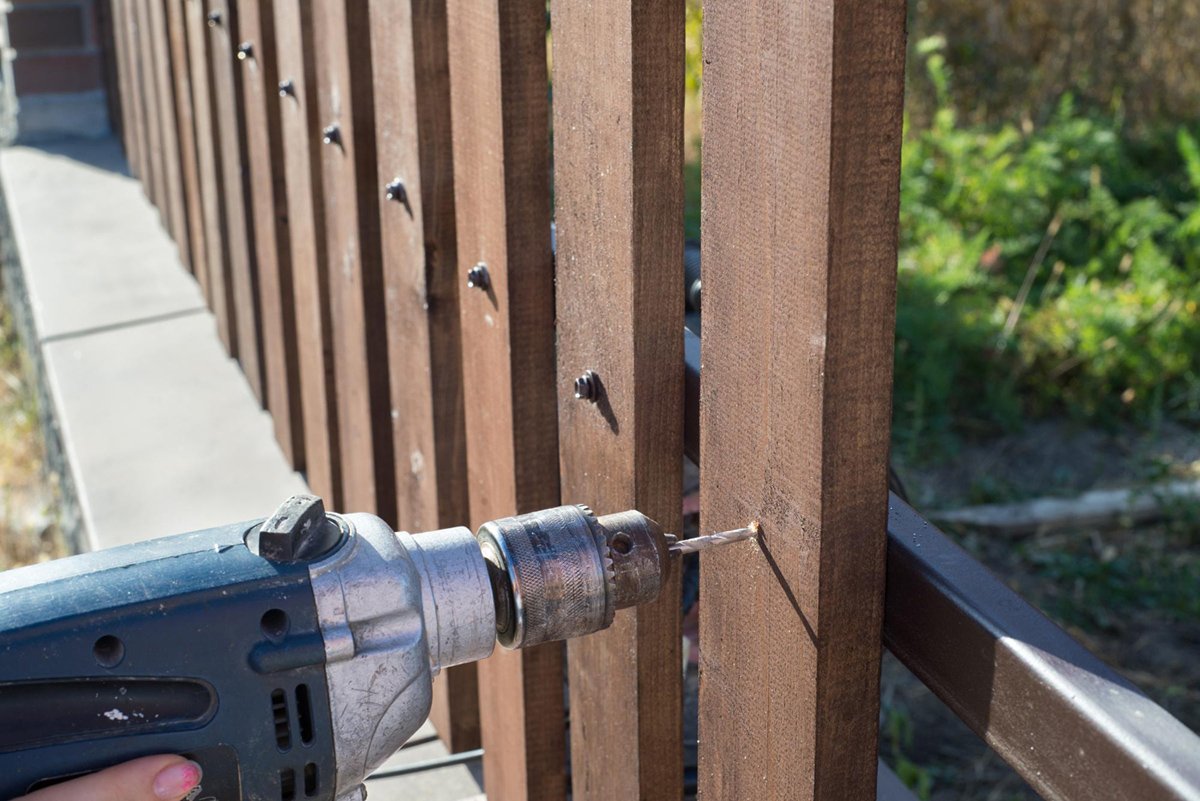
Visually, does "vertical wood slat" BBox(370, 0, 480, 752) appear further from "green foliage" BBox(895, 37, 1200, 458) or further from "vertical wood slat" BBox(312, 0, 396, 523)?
"green foliage" BBox(895, 37, 1200, 458)

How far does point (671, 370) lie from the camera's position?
1400 mm

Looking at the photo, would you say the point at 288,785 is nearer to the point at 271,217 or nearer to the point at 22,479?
the point at 271,217

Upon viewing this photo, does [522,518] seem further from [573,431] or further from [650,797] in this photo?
[650,797]

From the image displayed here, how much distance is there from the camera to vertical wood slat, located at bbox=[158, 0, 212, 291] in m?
3.97

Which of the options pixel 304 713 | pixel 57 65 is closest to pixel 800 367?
pixel 304 713

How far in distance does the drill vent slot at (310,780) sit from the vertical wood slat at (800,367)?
16.0 inches

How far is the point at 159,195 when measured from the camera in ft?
16.6

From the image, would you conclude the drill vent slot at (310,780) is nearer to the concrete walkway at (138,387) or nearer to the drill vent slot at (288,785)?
the drill vent slot at (288,785)

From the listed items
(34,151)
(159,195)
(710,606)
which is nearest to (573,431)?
(710,606)

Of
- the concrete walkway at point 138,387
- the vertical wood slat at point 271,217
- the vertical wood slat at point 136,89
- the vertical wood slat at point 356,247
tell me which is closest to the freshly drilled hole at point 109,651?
the concrete walkway at point 138,387

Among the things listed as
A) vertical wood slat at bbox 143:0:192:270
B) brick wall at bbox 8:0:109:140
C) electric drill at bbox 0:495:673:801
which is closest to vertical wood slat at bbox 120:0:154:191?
vertical wood slat at bbox 143:0:192:270

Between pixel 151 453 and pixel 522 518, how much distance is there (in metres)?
2.34

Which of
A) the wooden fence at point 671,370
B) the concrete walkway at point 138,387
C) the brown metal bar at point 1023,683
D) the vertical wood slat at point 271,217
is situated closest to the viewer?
the brown metal bar at point 1023,683

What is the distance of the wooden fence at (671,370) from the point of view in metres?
1.03
